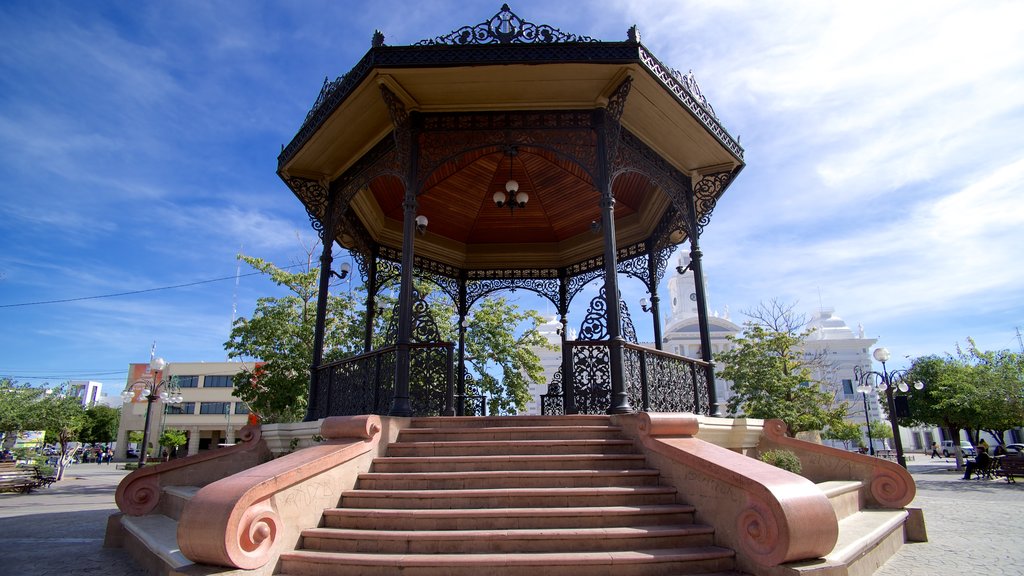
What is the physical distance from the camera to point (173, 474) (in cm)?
713

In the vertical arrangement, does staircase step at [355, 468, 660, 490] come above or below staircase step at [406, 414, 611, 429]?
below

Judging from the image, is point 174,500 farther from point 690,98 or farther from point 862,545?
point 690,98

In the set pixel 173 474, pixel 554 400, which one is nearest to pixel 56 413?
pixel 173 474

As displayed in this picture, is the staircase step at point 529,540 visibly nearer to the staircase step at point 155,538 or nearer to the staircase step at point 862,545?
the staircase step at point 862,545

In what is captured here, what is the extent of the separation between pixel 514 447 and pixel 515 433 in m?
0.34

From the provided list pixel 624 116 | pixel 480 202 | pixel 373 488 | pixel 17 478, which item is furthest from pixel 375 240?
pixel 17 478

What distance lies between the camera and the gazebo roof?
673 centimetres

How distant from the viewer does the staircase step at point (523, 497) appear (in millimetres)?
4535

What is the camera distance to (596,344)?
6.95 meters

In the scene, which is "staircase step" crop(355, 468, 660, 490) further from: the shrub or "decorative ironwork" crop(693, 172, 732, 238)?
"decorative ironwork" crop(693, 172, 732, 238)

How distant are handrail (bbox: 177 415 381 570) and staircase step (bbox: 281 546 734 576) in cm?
32

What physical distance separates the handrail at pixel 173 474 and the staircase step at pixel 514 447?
11.1ft

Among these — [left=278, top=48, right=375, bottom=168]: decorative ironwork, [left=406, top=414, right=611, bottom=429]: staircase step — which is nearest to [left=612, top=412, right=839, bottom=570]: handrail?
[left=406, top=414, right=611, bottom=429]: staircase step

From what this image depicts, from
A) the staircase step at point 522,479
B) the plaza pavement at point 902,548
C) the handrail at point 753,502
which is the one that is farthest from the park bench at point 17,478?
the handrail at point 753,502
